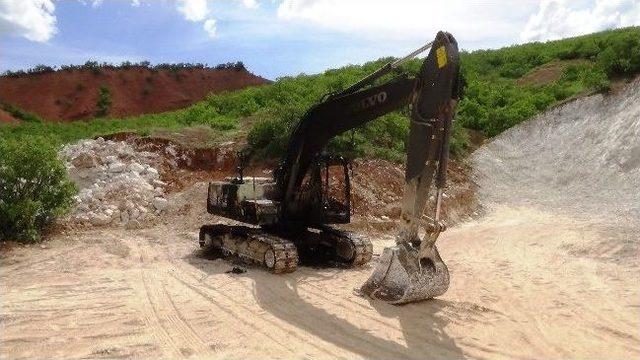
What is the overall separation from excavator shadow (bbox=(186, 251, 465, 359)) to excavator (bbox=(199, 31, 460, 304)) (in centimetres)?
26

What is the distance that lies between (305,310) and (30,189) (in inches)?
309

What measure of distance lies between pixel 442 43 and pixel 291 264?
456cm

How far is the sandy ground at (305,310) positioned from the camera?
650 centimetres

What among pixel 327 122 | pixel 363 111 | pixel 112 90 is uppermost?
pixel 112 90

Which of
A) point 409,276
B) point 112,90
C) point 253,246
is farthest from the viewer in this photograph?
point 112,90

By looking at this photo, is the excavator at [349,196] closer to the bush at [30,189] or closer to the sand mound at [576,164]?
the bush at [30,189]

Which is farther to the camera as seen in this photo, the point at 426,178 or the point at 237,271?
the point at 237,271

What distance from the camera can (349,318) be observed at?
757cm

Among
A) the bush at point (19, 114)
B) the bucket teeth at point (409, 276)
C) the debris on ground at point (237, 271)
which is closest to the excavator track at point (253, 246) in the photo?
the debris on ground at point (237, 271)

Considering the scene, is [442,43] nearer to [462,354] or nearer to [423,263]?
[423,263]

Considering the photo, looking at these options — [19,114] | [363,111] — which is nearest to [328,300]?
[363,111]

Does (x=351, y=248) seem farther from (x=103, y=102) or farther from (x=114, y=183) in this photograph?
(x=103, y=102)

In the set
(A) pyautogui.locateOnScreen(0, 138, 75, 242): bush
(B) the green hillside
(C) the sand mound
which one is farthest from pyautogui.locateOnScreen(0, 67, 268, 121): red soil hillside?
(A) pyautogui.locateOnScreen(0, 138, 75, 242): bush

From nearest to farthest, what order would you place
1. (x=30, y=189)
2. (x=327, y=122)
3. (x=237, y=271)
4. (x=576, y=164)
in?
(x=327, y=122), (x=237, y=271), (x=30, y=189), (x=576, y=164)
